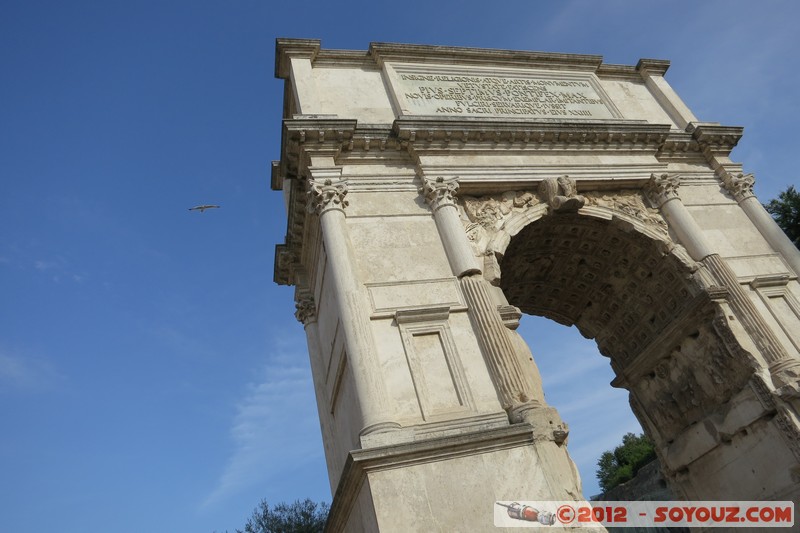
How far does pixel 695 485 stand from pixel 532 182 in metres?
7.31

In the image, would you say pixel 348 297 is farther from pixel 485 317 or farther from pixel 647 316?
pixel 647 316

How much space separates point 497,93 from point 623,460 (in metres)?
42.4

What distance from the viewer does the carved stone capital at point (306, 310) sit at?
1411cm

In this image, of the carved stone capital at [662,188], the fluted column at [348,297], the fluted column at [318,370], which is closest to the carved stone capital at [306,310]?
the fluted column at [318,370]

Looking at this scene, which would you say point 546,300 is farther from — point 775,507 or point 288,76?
point 288,76

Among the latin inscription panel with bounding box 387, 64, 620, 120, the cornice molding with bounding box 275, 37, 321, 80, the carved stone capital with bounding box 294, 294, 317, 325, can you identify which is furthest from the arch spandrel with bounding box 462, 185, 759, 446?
the cornice molding with bounding box 275, 37, 321, 80

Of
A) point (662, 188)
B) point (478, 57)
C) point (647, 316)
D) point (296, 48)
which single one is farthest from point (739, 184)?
point (296, 48)

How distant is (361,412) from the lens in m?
9.15

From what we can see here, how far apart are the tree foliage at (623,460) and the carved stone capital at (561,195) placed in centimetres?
3640

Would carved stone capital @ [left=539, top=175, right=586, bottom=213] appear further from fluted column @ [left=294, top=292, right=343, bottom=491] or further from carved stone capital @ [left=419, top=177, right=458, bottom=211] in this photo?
fluted column @ [left=294, top=292, right=343, bottom=491]

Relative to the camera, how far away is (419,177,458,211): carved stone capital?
476 inches

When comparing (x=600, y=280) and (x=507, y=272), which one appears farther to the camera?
(x=600, y=280)

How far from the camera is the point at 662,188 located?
1376cm

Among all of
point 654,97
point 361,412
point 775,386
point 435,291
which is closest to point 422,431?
point 361,412
